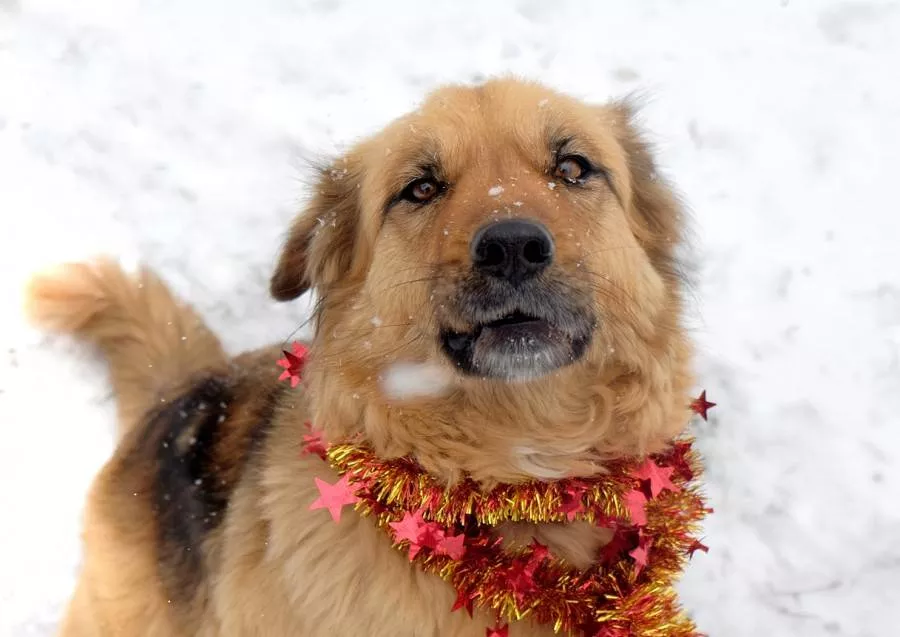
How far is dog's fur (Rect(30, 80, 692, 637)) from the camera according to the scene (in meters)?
2.22

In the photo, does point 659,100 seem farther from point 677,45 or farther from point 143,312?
point 143,312

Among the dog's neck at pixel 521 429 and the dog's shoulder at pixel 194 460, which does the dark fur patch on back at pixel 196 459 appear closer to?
the dog's shoulder at pixel 194 460

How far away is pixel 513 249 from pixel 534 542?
918mm

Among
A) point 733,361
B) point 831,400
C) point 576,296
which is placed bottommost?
point 831,400

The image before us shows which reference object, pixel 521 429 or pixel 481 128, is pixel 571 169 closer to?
pixel 481 128

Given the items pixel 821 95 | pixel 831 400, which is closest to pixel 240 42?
pixel 821 95

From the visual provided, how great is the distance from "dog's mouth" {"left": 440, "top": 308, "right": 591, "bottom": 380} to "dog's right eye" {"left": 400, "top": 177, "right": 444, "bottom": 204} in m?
0.53

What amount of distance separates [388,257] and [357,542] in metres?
0.95

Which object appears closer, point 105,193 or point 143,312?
point 143,312

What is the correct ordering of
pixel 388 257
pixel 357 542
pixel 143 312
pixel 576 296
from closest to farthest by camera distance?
pixel 576 296
pixel 357 542
pixel 388 257
pixel 143 312

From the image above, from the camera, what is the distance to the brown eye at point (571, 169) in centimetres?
245

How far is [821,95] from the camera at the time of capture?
186 inches

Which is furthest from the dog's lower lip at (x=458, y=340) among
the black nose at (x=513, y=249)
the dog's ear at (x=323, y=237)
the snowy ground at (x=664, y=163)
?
the snowy ground at (x=664, y=163)

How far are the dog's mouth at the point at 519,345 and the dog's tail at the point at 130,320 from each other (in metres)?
1.55
